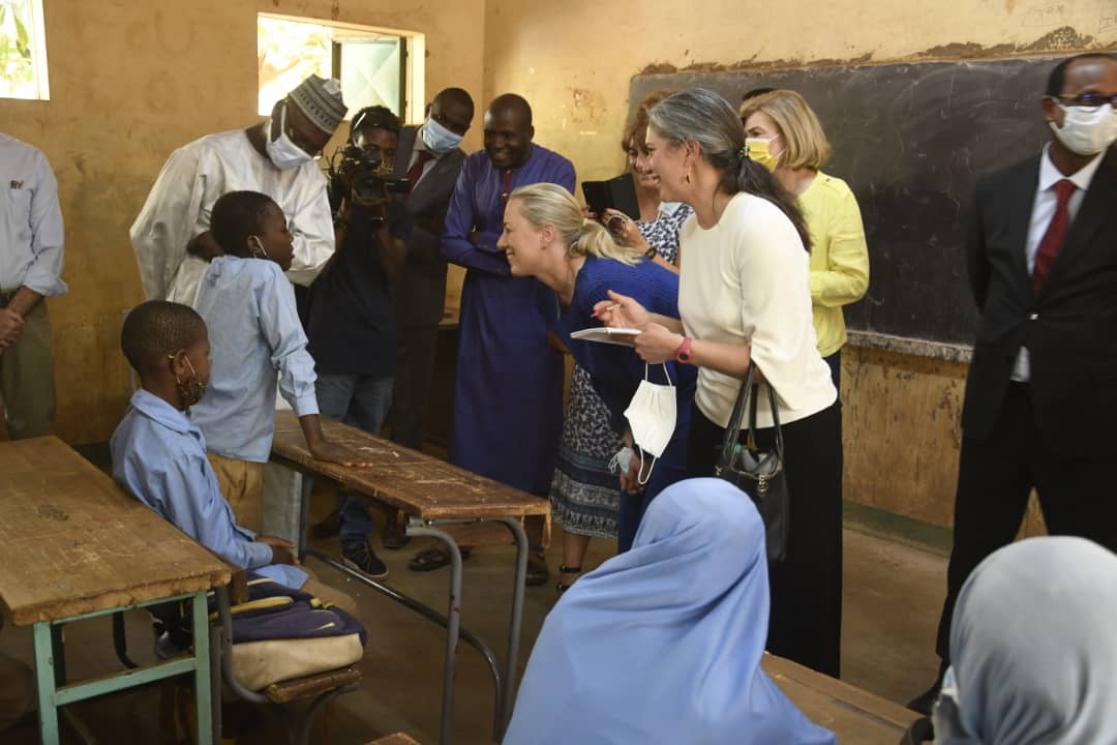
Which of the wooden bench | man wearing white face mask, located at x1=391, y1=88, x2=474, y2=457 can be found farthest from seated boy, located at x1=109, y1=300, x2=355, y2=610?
man wearing white face mask, located at x1=391, y1=88, x2=474, y2=457

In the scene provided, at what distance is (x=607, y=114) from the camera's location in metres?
5.83

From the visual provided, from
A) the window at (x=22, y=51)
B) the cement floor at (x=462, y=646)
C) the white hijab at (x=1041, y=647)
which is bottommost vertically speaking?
the cement floor at (x=462, y=646)

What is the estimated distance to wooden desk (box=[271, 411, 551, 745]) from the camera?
8.16 ft

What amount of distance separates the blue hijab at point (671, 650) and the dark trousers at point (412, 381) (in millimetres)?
3154

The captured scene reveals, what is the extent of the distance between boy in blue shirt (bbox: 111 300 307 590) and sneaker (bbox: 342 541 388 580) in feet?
5.00

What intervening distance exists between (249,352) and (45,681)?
119 centimetres

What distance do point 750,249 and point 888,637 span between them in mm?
2068

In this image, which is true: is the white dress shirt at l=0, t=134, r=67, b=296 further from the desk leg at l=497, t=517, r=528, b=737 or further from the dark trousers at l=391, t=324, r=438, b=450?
the desk leg at l=497, t=517, r=528, b=737

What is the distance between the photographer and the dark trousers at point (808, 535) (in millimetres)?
2543

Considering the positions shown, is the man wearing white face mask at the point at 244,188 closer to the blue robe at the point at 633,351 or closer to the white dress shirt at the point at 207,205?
the white dress shirt at the point at 207,205

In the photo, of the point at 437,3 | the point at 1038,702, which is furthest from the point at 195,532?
the point at 437,3

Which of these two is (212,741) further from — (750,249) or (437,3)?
(437,3)

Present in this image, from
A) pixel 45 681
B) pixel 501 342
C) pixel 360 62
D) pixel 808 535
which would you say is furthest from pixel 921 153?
pixel 45 681

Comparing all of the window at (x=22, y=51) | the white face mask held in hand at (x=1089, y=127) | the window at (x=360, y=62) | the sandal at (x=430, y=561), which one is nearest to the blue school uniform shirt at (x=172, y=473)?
the sandal at (x=430, y=561)
